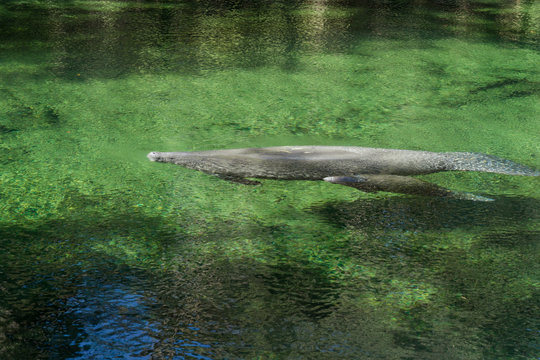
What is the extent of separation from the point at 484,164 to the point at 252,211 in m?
1.00

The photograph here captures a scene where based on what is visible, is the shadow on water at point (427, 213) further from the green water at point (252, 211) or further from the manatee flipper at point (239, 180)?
the manatee flipper at point (239, 180)

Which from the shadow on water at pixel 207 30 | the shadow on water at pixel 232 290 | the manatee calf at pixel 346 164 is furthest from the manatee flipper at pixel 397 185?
→ the shadow on water at pixel 207 30

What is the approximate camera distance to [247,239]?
196 centimetres

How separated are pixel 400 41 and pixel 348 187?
7.72 ft

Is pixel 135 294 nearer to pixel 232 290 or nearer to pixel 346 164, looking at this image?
pixel 232 290

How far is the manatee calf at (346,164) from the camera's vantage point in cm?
234

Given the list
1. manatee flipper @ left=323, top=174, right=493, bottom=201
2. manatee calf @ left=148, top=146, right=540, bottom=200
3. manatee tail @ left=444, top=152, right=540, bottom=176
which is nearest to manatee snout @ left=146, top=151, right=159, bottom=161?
manatee calf @ left=148, top=146, right=540, bottom=200

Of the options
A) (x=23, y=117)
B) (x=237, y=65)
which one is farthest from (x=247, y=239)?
(x=237, y=65)

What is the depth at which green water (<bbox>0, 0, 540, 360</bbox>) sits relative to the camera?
153 centimetres

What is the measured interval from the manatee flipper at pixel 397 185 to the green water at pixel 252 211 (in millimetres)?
47

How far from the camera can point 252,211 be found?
2125 millimetres

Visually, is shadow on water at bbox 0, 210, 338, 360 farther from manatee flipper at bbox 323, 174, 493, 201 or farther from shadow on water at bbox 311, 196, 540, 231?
manatee flipper at bbox 323, 174, 493, 201

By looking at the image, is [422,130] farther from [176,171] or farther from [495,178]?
[176,171]

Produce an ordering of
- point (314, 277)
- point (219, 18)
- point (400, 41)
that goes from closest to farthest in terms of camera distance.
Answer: point (314, 277), point (400, 41), point (219, 18)
